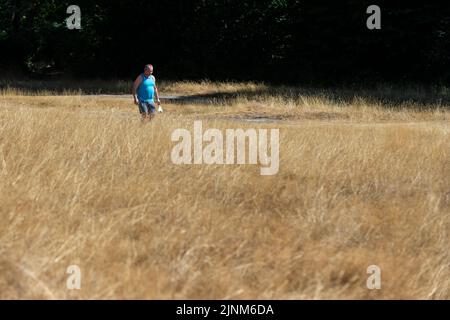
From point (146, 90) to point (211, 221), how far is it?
830cm

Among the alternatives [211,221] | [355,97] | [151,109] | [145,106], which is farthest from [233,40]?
[211,221]

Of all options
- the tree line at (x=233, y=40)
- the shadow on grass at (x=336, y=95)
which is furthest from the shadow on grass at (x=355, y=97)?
the tree line at (x=233, y=40)

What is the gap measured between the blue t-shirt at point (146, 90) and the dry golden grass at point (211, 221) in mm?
4405

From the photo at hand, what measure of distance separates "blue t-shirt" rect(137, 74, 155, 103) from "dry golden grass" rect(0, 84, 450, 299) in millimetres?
4405

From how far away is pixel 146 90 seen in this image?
511 inches

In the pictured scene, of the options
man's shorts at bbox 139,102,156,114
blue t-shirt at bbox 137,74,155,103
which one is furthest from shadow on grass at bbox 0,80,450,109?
man's shorts at bbox 139,102,156,114

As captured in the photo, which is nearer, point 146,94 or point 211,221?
point 211,221

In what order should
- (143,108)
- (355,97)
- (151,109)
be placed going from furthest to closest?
(355,97) → (151,109) → (143,108)

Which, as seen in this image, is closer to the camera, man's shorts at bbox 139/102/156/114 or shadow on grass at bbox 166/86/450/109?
man's shorts at bbox 139/102/156/114

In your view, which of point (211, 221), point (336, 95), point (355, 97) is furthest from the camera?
point (336, 95)

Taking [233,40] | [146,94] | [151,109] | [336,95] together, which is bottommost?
[336,95]

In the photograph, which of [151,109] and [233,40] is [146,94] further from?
[233,40]

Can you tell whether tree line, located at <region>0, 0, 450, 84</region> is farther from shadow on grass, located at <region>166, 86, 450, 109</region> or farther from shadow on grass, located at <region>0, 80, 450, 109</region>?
shadow on grass, located at <region>166, 86, 450, 109</region>

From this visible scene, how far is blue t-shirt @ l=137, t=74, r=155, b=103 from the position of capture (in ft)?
42.4
